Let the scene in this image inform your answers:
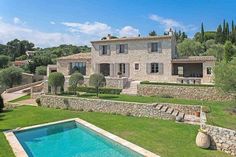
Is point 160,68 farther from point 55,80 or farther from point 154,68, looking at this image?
point 55,80

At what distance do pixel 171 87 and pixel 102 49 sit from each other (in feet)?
43.7

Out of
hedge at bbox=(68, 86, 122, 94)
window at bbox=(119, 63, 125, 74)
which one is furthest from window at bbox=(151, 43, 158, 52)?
hedge at bbox=(68, 86, 122, 94)

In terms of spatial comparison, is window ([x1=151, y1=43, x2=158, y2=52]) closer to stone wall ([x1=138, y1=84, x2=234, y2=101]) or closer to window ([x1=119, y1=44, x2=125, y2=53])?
window ([x1=119, y1=44, x2=125, y2=53])

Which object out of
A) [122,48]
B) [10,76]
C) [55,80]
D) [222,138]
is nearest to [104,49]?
[122,48]

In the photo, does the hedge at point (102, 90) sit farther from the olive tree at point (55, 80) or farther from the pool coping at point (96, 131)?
the pool coping at point (96, 131)

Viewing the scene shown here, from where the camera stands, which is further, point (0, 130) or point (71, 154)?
point (0, 130)

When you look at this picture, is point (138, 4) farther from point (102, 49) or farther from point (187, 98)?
point (102, 49)

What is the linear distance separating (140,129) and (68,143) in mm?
4851

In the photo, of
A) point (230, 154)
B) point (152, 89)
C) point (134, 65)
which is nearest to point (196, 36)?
point (134, 65)

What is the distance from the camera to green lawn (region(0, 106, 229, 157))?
39.7 ft

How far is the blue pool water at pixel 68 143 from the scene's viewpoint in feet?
40.0

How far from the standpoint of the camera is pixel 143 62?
31.9m

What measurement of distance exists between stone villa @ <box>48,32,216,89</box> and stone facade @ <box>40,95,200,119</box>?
677 cm

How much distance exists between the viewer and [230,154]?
1223cm
